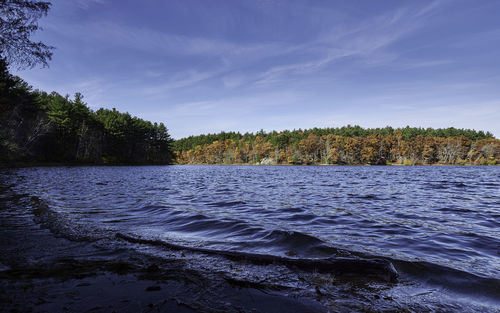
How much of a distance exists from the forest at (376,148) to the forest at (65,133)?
37270mm

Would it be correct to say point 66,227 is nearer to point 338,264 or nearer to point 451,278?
point 338,264

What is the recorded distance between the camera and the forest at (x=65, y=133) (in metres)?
47.0

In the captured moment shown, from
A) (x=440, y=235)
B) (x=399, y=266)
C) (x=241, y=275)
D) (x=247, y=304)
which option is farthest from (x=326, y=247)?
(x=440, y=235)

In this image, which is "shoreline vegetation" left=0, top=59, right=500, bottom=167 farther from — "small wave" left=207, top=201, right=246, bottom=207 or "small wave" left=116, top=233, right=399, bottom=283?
"small wave" left=116, top=233, right=399, bottom=283

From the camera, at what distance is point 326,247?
243 inches

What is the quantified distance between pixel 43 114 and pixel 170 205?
68262 millimetres

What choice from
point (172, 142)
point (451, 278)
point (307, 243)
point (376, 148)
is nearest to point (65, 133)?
point (172, 142)

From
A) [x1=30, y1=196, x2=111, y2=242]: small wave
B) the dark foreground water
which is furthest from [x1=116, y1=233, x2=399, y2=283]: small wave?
[x1=30, y1=196, x2=111, y2=242]: small wave

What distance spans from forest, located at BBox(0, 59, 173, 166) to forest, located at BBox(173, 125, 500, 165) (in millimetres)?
37270

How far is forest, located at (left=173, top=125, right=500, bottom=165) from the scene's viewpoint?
121 metres

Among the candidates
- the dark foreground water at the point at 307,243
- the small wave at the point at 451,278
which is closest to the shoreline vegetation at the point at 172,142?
the dark foreground water at the point at 307,243

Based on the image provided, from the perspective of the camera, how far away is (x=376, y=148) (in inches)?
5044

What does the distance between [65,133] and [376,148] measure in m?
132

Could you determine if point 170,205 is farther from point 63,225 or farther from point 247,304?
point 247,304
